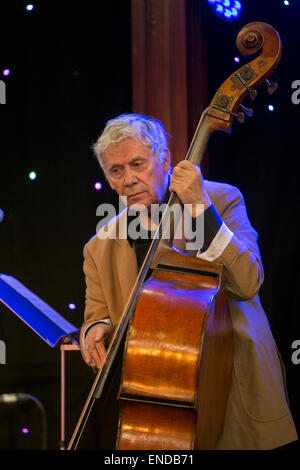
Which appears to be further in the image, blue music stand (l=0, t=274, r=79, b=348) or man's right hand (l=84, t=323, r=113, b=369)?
blue music stand (l=0, t=274, r=79, b=348)

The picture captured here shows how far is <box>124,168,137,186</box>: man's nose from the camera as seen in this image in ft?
6.64

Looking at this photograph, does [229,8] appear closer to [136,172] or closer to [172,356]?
[136,172]

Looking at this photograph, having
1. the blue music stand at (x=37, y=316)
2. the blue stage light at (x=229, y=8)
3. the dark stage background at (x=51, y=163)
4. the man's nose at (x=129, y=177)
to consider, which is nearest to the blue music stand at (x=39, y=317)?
the blue music stand at (x=37, y=316)

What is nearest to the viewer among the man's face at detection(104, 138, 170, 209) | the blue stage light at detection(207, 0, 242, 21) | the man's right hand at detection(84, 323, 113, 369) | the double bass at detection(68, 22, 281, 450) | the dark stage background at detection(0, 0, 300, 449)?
the double bass at detection(68, 22, 281, 450)

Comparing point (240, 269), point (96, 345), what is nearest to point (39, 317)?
point (96, 345)

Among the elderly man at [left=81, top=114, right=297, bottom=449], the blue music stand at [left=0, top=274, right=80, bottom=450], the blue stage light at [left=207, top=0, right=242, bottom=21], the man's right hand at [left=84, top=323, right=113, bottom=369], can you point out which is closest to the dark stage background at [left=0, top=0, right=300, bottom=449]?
the blue stage light at [left=207, top=0, right=242, bottom=21]

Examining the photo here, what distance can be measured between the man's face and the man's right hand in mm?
480

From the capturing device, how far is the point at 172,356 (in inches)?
55.9

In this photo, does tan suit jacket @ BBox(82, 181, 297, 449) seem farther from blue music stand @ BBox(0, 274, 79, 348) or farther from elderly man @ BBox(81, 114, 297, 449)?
blue music stand @ BBox(0, 274, 79, 348)

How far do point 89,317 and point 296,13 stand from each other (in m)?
1.60

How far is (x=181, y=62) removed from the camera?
9.00ft

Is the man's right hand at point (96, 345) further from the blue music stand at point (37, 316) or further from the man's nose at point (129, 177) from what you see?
the man's nose at point (129, 177)

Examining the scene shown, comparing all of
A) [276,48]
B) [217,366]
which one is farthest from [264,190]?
[217,366]
